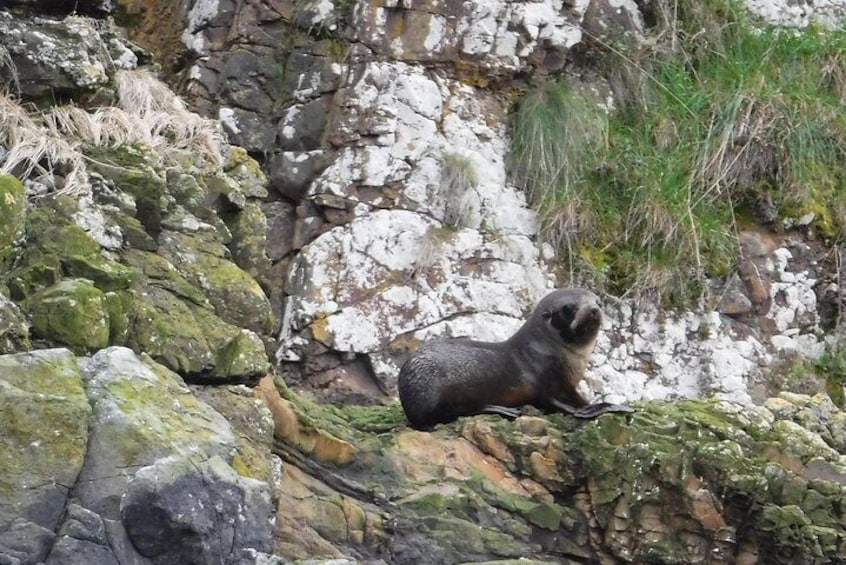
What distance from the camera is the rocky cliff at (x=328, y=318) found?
3.99 metres

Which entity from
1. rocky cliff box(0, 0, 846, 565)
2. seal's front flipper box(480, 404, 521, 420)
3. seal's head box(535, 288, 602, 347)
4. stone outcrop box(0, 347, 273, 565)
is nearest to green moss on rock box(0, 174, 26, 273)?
rocky cliff box(0, 0, 846, 565)

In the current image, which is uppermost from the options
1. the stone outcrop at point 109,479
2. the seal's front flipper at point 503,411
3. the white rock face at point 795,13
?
the white rock face at point 795,13

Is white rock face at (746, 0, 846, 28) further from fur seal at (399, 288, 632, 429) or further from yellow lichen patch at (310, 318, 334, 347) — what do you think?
yellow lichen patch at (310, 318, 334, 347)

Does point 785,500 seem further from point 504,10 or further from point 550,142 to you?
point 504,10

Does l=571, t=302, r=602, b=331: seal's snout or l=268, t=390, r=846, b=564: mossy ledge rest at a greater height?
l=571, t=302, r=602, b=331: seal's snout

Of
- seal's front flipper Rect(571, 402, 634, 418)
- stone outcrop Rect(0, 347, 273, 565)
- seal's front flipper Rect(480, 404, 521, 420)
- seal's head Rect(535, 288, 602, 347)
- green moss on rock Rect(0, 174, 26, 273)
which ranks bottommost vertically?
seal's front flipper Rect(480, 404, 521, 420)

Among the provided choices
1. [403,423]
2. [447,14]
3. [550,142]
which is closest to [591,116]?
[550,142]

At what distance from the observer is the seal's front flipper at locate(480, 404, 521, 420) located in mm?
6535

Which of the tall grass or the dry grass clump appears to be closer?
the dry grass clump

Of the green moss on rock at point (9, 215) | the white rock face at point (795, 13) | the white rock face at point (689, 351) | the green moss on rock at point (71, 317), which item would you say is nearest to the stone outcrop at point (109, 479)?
the green moss on rock at point (71, 317)

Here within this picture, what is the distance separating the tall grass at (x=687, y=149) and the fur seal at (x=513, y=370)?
Answer: 62.2 inches

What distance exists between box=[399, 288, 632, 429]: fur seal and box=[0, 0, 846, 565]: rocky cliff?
214mm

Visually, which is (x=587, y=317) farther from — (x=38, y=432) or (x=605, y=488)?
(x=38, y=432)

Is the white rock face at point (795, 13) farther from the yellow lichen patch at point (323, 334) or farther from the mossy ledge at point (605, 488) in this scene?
the mossy ledge at point (605, 488)
